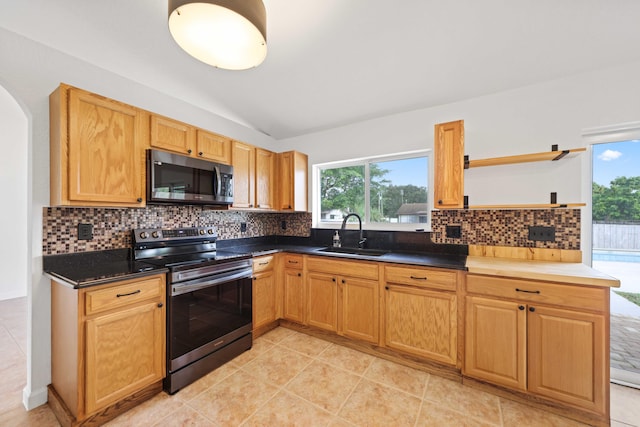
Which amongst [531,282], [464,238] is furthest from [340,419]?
[464,238]

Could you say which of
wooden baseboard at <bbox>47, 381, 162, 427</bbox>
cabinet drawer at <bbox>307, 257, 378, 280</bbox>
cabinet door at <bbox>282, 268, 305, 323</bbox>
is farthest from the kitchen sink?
wooden baseboard at <bbox>47, 381, 162, 427</bbox>

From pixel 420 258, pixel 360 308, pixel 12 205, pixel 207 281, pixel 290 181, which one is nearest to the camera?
pixel 207 281

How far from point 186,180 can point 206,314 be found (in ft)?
3.68

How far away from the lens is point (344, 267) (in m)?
2.48

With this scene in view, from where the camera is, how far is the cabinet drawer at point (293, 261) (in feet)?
9.12

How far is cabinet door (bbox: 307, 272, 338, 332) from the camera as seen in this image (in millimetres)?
2545

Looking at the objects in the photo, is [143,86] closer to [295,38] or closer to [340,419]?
[295,38]

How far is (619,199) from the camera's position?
1966 mm

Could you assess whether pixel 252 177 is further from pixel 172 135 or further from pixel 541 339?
pixel 541 339

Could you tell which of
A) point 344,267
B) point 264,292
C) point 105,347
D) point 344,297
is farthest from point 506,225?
point 105,347

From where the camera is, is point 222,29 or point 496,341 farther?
point 496,341

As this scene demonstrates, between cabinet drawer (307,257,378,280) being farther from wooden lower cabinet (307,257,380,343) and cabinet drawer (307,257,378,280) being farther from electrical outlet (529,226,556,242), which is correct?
electrical outlet (529,226,556,242)

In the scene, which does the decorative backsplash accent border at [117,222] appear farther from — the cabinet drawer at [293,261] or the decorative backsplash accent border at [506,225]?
the decorative backsplash accent border at [506,225]

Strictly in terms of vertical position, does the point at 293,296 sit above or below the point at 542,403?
above
